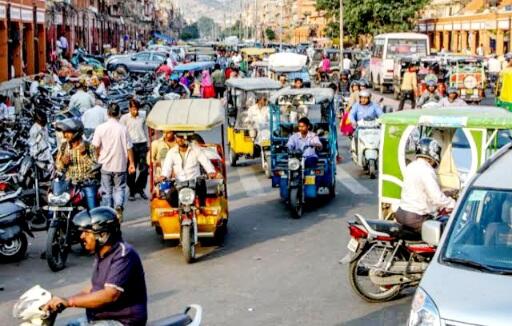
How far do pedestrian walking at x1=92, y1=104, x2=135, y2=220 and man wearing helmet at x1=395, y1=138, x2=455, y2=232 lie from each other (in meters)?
4.59

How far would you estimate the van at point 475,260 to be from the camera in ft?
17.6

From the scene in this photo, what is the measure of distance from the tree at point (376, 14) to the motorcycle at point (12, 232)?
5050 cm

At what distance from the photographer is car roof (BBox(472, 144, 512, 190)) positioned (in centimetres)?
660

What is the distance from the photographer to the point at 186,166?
11.0m

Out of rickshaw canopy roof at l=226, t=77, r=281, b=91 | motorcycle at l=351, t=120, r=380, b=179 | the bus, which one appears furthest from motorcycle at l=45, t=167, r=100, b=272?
the bus

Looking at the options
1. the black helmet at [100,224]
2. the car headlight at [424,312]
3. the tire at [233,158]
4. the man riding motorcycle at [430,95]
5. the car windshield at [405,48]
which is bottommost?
the tire at [233,158]

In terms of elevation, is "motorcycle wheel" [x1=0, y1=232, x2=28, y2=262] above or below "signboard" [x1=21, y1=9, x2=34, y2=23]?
below

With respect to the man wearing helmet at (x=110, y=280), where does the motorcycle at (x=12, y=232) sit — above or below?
below

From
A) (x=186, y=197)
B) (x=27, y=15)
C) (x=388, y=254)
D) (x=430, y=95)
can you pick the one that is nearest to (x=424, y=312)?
(x=388, y=254)

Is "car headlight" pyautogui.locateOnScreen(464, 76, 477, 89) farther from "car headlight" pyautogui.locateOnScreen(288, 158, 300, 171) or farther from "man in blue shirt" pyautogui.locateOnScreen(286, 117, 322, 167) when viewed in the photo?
"car headlight" pyautogui.locateOnScreen(288, 158, 300, 171)

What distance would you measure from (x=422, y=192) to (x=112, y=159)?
4808 millimetres

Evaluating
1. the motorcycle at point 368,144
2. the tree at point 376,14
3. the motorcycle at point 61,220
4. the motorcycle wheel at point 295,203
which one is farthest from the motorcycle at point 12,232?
the tree at point 376,14

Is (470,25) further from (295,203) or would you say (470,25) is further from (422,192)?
(422,192)

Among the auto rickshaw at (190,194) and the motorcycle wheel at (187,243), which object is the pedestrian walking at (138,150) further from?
the motorcycle wheel at (187,243)
